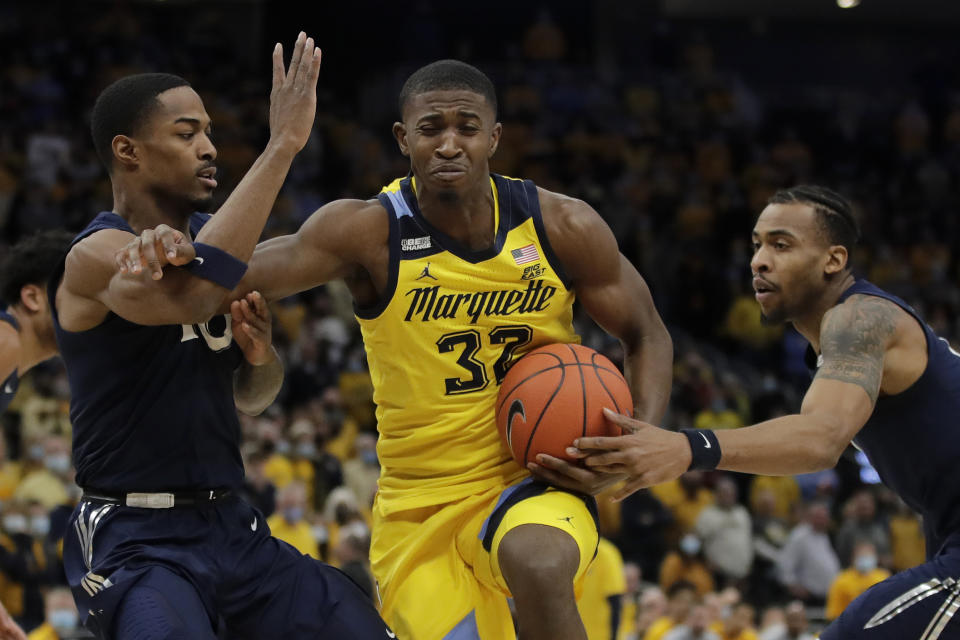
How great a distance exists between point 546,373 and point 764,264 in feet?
3.04

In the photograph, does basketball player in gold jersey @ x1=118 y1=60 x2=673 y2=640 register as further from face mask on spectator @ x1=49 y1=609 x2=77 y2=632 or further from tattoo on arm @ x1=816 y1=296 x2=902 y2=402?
face mask on spectator @ x1=49 y1=609 x2=77 y2=632

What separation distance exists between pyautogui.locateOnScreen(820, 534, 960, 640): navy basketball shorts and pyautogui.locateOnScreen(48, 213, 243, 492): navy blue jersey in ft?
6.84

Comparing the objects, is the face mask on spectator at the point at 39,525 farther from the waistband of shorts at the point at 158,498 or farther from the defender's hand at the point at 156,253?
the defender's hand at the point at 156,253

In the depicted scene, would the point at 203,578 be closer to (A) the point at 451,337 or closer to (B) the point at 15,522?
(A) the point at 451,337

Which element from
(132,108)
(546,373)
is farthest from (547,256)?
(132,108)

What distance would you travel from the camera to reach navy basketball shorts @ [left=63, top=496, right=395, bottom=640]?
3.80 metres

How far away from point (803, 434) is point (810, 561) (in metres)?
8.26

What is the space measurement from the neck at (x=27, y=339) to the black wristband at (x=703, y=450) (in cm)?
261

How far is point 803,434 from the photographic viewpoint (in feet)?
13.3

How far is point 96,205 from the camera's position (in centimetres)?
1366

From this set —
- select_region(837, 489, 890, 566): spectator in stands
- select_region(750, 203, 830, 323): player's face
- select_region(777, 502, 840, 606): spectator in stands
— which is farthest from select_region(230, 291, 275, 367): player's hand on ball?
select_region(837, 489, 890, 566): spectator in stands

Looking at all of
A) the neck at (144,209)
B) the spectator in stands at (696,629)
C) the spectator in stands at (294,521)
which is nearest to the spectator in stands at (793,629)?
the spectator in stands at (696,629)

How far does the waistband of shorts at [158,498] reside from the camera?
4.02 meters

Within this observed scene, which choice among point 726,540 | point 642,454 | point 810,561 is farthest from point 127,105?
point 810,561
